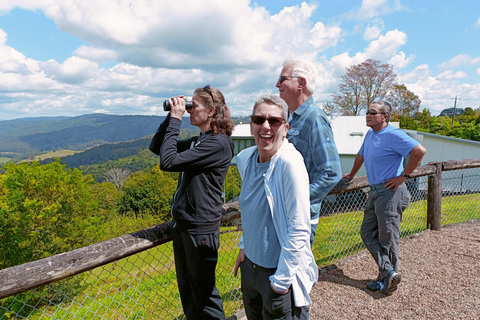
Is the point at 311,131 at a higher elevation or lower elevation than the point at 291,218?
higher

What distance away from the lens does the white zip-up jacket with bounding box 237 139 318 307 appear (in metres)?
1.51

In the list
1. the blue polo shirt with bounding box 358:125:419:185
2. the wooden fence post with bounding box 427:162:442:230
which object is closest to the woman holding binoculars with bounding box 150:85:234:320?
the blue polo shirt with bounding box 358:125:419:185

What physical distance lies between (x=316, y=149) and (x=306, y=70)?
52cm

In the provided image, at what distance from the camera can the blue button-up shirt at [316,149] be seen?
6.32 ft

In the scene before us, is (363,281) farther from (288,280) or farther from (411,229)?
(288,280)

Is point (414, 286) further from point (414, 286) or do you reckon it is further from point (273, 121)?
point (273, 121)

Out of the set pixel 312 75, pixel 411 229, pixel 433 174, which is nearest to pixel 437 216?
pixel 411 229

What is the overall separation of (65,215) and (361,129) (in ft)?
84.5

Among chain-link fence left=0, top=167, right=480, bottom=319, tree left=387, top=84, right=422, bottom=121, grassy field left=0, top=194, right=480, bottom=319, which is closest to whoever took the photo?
chain-link fence left=0, top=167, right=480, bottom=319

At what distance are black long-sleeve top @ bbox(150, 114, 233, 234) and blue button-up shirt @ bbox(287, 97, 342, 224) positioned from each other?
0.49 metres

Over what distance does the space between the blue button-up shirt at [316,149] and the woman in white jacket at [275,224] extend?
350mm

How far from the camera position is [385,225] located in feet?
10.7

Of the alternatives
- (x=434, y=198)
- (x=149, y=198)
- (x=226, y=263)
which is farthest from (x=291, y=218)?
(x=149, y=198)

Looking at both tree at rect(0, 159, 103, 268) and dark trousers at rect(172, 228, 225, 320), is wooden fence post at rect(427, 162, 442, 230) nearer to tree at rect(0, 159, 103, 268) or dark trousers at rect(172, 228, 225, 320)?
dark trousers at rect(172, 228, 225, 320)
